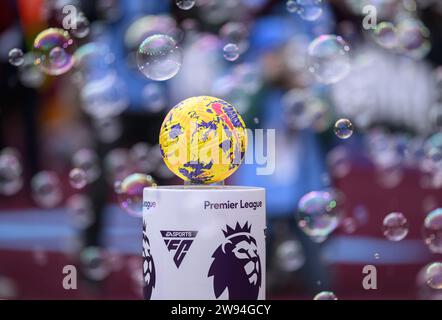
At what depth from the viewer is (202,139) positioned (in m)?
2.53

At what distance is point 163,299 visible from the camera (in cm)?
248

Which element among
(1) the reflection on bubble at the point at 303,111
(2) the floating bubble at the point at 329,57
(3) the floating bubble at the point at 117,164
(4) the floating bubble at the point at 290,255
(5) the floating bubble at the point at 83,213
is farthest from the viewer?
(5) the floating bubble at the point at 83,213

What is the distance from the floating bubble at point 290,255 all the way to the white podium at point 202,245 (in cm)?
170

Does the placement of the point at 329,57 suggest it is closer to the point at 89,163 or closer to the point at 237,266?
the point at 237,266

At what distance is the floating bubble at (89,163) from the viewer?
14.0 feet

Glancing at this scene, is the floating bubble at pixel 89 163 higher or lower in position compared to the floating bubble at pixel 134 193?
higher

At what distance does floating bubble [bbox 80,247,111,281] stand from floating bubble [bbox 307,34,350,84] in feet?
5.56

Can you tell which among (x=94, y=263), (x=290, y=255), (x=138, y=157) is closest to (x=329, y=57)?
(x=290, y=255)

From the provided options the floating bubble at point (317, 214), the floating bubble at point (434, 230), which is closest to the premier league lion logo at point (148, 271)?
the floating bubble at point (317, 214)

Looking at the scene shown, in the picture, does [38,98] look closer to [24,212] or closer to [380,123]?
[24,212]

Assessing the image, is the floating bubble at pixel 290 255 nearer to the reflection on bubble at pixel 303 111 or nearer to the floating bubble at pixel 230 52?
the reflection on bubble at pixel 303 111

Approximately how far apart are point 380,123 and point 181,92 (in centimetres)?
167

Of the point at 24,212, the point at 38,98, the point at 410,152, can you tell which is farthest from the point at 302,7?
the point at 24,212

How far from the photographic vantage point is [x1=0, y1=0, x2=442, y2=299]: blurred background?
4246 millimetres
